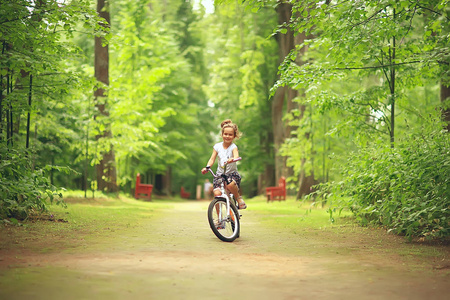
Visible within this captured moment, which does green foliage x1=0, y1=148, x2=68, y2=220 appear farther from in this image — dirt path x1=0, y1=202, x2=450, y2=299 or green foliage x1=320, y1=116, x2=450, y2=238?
green foliage x1=320, y1=116, x2=450, y2=238

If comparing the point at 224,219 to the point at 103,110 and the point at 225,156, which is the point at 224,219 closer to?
the point at 225,156

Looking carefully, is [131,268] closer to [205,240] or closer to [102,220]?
[205,240]

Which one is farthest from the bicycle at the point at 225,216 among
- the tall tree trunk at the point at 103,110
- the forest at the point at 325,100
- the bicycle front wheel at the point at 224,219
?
the tall tree trunk at the point at 103,110

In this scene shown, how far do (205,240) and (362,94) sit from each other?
575cm

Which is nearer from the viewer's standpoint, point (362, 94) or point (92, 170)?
point (362, 94)

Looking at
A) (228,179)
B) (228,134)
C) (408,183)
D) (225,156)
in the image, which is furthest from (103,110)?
(408,183)

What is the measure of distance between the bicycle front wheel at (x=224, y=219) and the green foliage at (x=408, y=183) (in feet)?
8.11

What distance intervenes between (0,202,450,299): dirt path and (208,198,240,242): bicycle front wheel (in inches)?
14.2

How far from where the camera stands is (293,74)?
10.1m

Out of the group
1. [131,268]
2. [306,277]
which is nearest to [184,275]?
[131,268]

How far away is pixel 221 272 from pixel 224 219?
3013 millimetres

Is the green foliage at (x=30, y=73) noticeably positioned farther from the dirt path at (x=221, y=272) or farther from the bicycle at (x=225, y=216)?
the bicycle at (x=225, y=216)

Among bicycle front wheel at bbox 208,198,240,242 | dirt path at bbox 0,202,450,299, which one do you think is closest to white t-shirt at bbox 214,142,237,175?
Result: bicycle front wheel at bbox 208,198,240,242

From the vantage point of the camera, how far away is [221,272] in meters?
5.58
